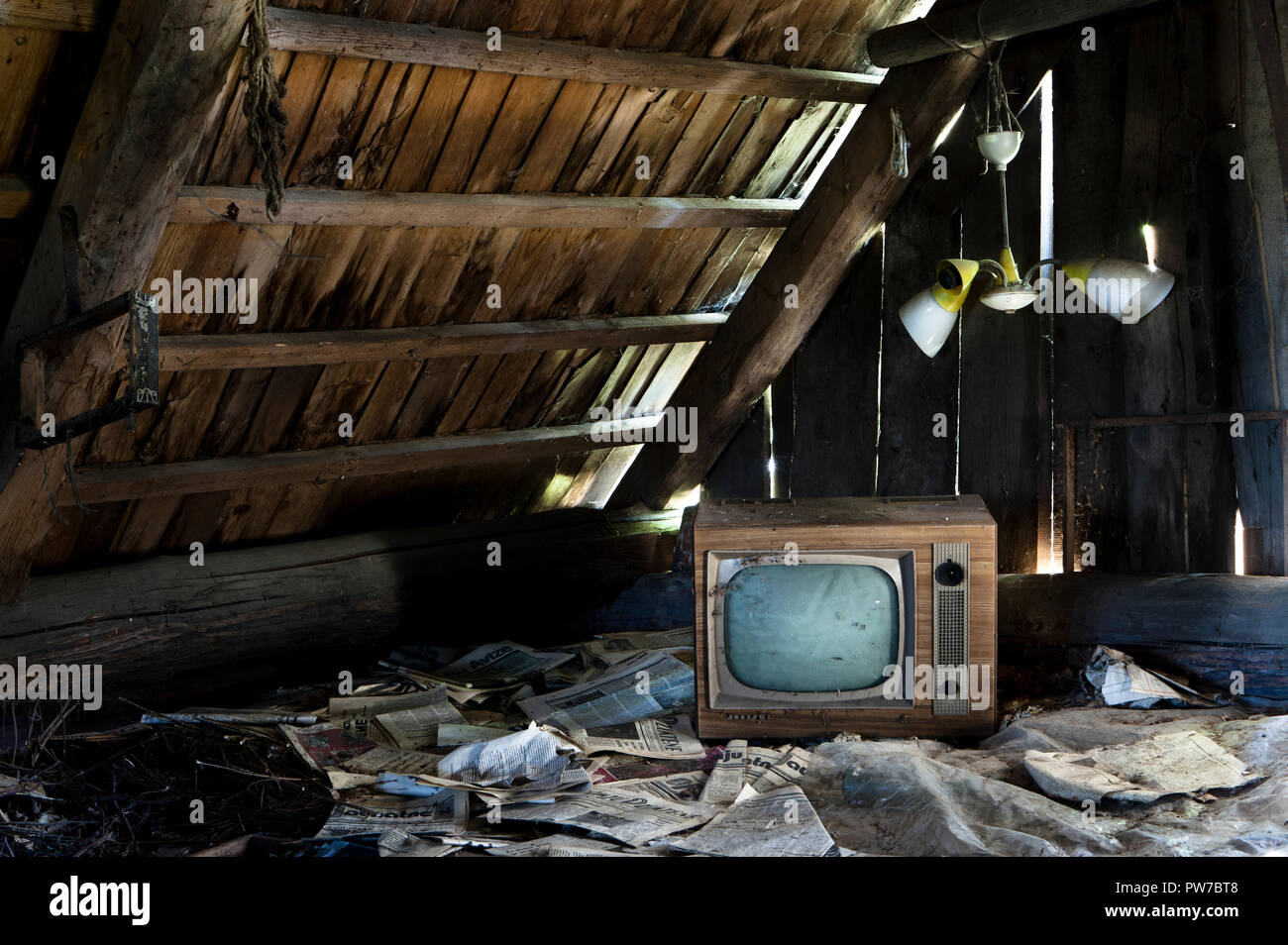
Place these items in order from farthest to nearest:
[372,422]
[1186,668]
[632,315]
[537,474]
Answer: [537,474]
[632,315]
[372,422]
[1186,668]

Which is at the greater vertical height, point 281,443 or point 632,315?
point 632,315

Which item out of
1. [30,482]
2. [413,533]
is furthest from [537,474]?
[30,482]

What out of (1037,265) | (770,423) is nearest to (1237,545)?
(1037,265)

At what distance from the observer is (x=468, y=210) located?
3141 mm

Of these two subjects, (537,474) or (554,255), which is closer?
(554,255)

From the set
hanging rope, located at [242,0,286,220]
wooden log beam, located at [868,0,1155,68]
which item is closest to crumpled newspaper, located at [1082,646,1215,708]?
wooden log beam, located at [868,0,1155,68]

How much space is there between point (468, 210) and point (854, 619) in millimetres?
1391

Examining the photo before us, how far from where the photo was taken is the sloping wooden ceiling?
2814 millimetres

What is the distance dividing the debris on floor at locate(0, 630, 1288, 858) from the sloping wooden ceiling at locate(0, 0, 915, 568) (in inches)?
30.2

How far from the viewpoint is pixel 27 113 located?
247cm

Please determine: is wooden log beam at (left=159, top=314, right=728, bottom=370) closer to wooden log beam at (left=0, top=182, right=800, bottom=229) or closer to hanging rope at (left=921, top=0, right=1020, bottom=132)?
wooden log beam at (left=0, top=182, right=800, bottom=229)

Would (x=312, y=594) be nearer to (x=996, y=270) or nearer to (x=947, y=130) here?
(x=996, y=270)
